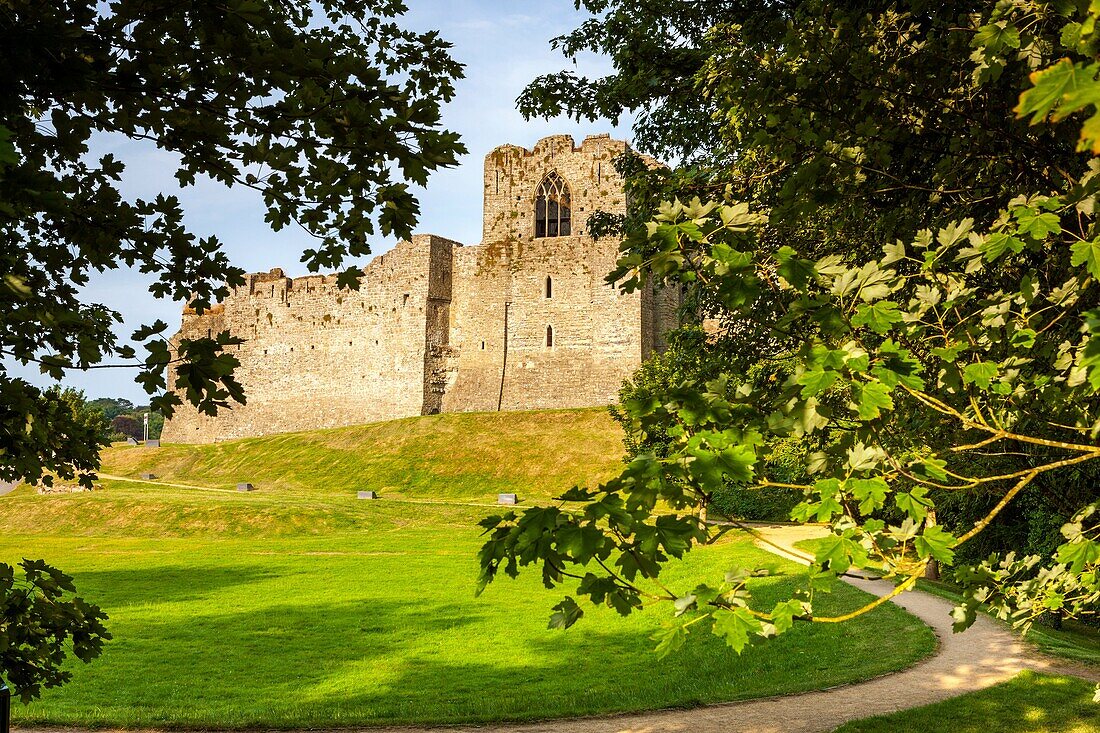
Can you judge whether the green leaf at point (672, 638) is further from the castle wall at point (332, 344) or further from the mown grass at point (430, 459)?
the castle wall at point (332, 344)

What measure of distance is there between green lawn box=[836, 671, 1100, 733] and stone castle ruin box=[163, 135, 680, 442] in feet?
129

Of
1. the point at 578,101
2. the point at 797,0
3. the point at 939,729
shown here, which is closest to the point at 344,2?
the point at 797,0

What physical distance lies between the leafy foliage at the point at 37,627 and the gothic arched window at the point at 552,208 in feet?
161

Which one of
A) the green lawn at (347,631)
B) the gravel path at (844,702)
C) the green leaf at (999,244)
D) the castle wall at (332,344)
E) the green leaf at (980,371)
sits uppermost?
the castle wall at (332,344)

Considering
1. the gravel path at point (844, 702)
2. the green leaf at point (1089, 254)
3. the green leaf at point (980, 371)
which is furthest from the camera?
the gravel path at point (844, 702)

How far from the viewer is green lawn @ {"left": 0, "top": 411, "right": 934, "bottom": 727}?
11.4 metres

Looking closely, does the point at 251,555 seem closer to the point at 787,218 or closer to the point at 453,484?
the point at 453,484

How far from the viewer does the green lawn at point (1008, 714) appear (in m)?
8.95

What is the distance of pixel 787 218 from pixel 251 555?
25311 mm

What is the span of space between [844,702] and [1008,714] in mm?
1843

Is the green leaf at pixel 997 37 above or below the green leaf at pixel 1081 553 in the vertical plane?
above

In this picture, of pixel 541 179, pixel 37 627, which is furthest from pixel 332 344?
pixel 37 627

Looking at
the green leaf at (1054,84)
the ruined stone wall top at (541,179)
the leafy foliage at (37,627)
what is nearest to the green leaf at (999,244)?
the green leaf at (1054,84)

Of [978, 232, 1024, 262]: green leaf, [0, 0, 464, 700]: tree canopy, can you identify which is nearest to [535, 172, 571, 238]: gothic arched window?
[0, 0, 464, 700]: tree canopy
